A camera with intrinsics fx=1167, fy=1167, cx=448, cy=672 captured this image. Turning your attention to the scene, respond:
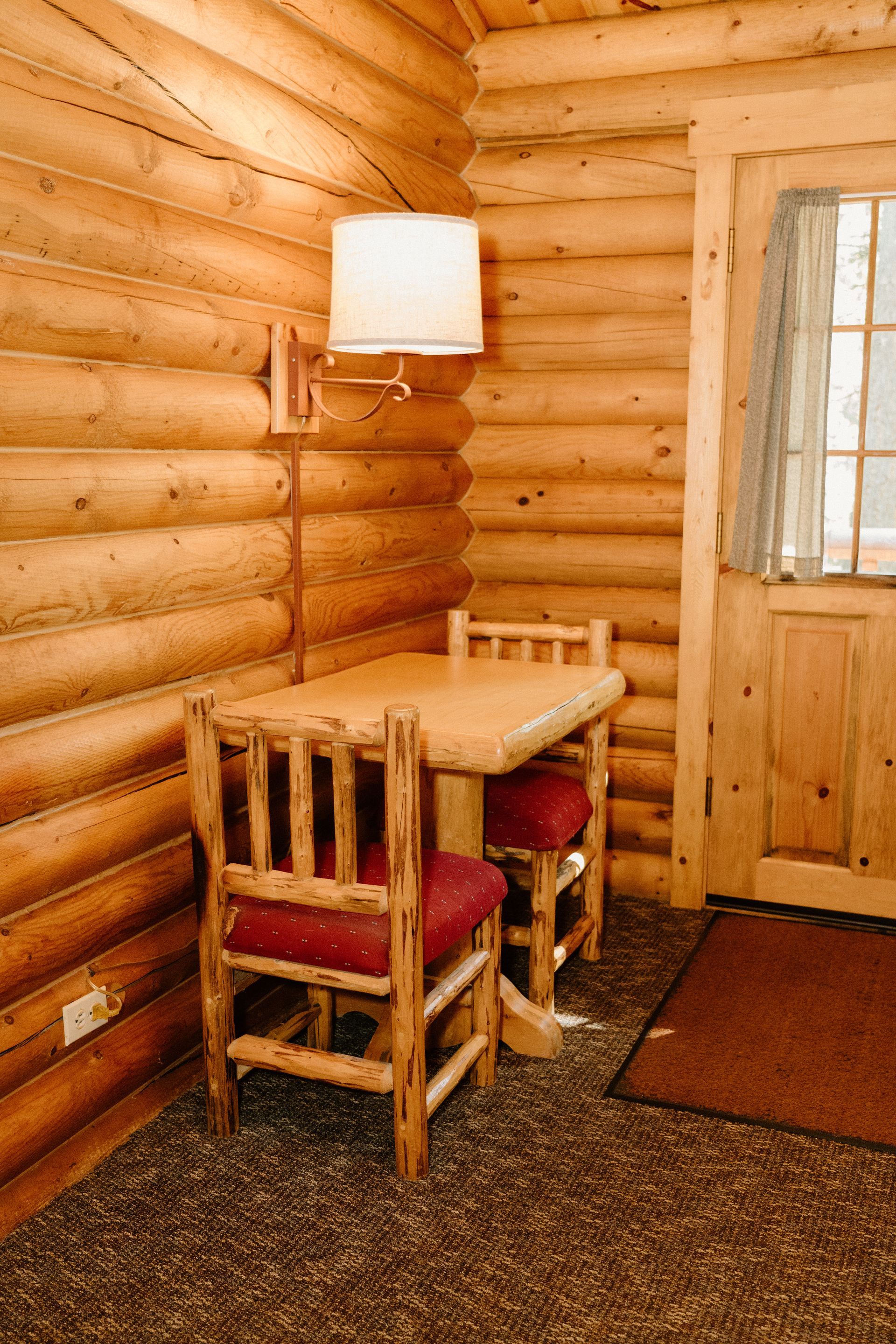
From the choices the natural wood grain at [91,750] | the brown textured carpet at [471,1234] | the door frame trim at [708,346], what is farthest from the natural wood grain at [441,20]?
the brown textured carpet at [471,1234]

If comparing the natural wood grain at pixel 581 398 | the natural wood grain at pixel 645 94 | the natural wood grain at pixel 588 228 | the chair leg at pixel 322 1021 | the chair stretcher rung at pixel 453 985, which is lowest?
the chair leg at pixel 322 1021

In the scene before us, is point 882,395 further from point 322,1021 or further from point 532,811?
point 322,1021

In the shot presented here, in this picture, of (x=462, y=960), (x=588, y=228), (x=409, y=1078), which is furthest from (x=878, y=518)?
(x=409, y=1078)

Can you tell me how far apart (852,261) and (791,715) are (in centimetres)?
142

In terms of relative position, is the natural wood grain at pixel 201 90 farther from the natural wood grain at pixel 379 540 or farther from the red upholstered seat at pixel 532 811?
the red upholstered seat at pixel 532 811

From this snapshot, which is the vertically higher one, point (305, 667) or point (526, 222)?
point (526, 222)

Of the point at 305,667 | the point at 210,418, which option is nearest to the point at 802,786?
the point at 305,667

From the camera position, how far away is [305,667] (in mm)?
3162

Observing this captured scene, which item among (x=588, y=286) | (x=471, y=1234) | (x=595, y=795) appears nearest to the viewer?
(x=471, y=1234)

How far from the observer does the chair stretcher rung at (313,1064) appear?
2.39 meters

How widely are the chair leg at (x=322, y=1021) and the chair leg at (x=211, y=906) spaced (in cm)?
37

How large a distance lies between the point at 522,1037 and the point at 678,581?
1712 millimetres

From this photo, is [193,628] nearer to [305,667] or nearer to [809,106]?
[305,667]

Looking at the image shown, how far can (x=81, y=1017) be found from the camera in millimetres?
2377
